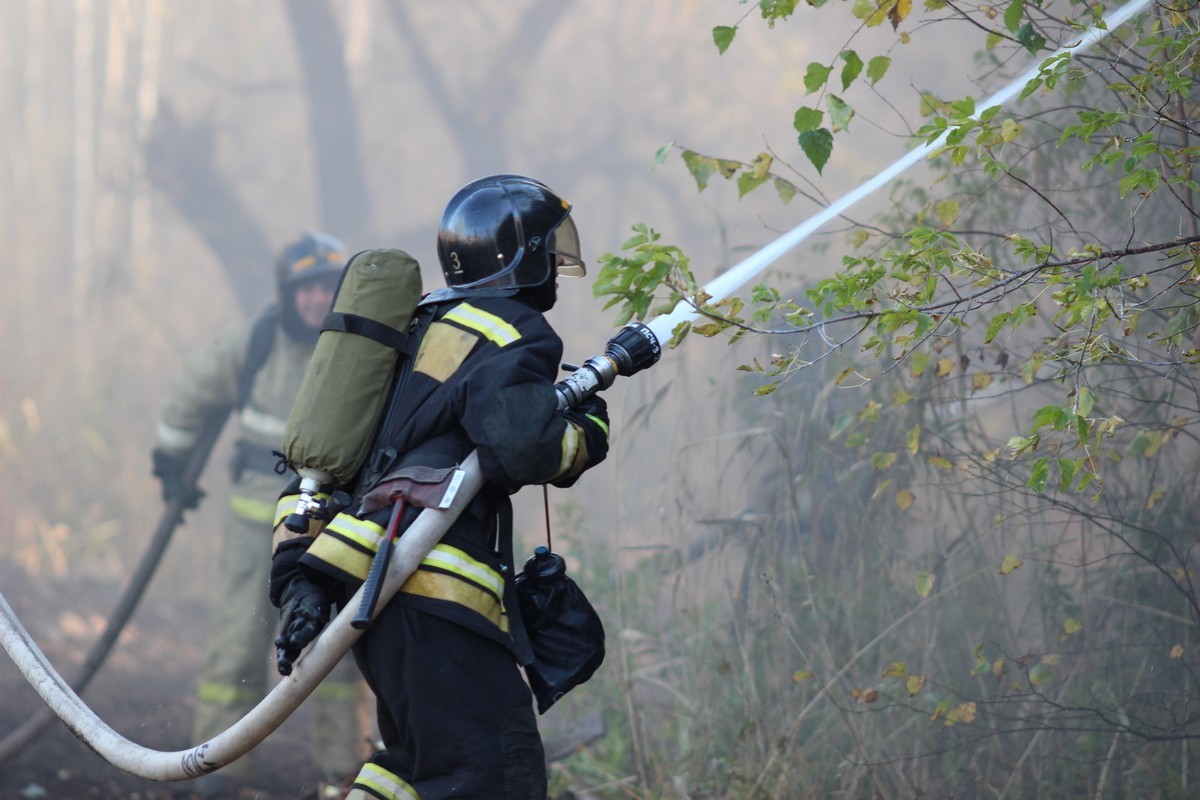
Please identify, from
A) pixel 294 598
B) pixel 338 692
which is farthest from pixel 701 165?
pixel 338 692

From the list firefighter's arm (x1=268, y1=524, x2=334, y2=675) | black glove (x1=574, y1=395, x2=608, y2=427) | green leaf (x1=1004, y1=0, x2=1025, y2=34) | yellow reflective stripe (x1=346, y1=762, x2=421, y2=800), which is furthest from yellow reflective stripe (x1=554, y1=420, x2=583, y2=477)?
green leaf (x1=1004, y1=0, x2=1025, y2=34)

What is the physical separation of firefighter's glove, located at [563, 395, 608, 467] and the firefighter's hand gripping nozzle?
0.08 feet

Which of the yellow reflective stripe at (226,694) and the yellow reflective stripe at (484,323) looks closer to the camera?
the yellow reflective stripe at (484,323)

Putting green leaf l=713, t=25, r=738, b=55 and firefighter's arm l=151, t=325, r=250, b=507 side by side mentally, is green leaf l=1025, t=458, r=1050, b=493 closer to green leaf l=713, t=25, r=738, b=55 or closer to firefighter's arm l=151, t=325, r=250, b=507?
green leaf l=713, t=25, r=738, b=55

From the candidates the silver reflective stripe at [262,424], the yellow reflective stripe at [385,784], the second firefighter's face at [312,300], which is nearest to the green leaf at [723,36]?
the yellow reflective stripe at [385,784]

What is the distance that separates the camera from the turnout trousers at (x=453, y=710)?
89.4 inches

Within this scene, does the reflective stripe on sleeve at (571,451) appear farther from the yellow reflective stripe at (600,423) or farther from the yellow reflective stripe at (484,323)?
the yellow reflective stripe at (484,323)

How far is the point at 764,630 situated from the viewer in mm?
3588

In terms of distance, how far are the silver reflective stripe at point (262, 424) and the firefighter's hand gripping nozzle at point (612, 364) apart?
285 centimetres

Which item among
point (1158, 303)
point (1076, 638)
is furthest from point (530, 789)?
point (1158, 303)

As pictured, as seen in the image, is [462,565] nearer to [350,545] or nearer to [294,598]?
[350,545]

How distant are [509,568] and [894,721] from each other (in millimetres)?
1481

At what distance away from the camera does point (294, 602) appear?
2.29 metres

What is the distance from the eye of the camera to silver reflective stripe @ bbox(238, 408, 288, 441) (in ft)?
16.4
